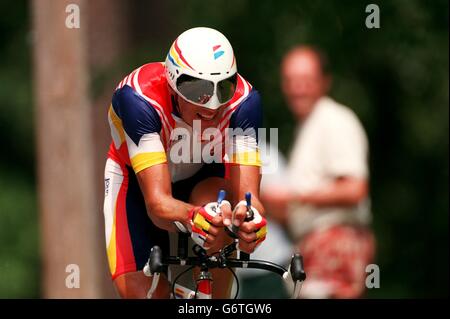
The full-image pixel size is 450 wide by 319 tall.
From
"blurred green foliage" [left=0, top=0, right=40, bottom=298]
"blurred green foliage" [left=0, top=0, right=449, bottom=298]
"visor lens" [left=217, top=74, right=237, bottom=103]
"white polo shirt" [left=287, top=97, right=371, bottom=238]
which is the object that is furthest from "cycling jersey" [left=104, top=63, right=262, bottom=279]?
"blurred green foliage" [left=0, top=0, right=40, bottom=298]

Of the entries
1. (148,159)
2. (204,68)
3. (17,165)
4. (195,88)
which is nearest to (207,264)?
(148,159)

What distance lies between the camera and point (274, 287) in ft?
34.9

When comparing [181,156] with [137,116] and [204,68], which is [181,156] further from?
[204,68]

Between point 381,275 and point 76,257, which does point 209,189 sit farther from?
point 381,275

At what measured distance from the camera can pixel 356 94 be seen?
50.6ft

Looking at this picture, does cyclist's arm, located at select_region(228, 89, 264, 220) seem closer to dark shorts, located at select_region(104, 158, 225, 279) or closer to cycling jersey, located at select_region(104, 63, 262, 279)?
cycling jersey, located at select_region(104, 63, 262, 279)

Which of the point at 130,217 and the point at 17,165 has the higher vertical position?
the point at 130,217

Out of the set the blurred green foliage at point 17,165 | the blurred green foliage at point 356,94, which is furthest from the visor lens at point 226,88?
the blurred green foliage at point 17,165

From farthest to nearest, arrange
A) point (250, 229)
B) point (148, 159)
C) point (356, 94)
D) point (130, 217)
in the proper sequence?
point (356, 94) < point (130, 217) < point (148, 159) < point (250, 229)

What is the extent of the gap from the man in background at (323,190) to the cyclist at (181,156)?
2.59 metres

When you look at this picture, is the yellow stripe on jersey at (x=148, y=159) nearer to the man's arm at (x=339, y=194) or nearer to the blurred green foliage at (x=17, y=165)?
the man's arm at (x=339, y=194)

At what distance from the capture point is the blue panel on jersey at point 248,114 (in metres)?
7.21

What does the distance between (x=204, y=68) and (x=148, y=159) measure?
1.96 feet

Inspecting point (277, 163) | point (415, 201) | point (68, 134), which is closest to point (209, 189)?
point (277, 163)
